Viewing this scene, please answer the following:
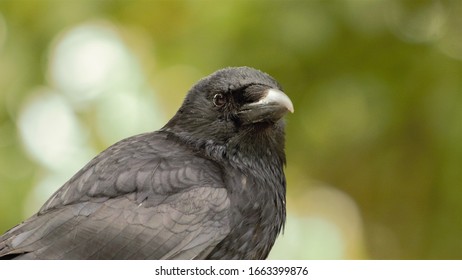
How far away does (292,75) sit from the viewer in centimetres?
697

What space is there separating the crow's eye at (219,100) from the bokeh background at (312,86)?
177cm

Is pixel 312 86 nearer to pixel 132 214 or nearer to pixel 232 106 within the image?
pixel 232 106

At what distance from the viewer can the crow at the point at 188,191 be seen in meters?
4.24

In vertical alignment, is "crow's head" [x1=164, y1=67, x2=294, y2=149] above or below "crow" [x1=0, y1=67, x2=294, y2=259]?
above

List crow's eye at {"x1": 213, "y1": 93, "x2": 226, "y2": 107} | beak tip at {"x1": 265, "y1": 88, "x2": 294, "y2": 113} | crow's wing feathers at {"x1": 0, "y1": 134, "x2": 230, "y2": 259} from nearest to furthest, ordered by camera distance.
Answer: crow's wing feathers at {"x1": 0, "y1": 134, "x2": 230, "y2": 259} → beak tip at {"x1": 265, "y1": 88, "x2": 294, "y2": 113} → crow's eye at {"x1": 213, "y1": 93, "x2": 226, "y2": 107}

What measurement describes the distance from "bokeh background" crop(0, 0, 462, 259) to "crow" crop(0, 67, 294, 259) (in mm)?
1744

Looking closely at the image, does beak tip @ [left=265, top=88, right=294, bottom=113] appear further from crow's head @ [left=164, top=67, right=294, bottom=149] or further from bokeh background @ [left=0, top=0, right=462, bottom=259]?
bokeh background @ [left=0, top=0, right=462, bottom=259]

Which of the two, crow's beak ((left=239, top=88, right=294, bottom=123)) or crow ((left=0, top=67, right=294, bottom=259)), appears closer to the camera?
crow ((left=0, top=67, right=294, bottom=259))

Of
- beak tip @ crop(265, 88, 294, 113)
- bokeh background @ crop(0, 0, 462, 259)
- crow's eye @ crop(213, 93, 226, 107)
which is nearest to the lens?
beak tip @ crop(265, 88, 294, 113)

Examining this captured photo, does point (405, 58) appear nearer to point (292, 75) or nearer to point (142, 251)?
point (292, 75)

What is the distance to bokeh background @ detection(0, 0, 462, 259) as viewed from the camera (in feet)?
21.6

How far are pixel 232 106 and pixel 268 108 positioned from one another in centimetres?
21

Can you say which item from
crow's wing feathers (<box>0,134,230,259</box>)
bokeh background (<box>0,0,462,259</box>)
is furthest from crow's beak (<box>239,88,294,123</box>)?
bokeh background (<box>0,0,462,259</box>)

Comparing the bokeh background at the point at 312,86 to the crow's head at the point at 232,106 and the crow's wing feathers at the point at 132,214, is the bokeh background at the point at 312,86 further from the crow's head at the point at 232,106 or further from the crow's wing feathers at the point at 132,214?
the crow's wing feathers at the point at 132,214
